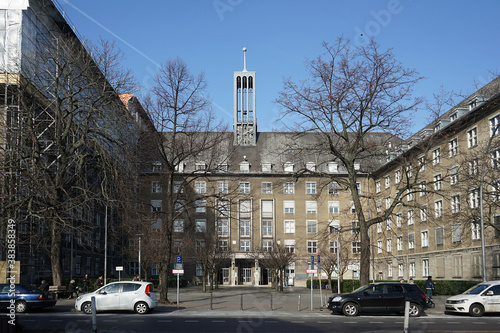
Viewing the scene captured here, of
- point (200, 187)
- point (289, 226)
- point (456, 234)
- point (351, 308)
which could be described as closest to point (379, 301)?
point (351, 308)

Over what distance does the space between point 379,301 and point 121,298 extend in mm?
11796

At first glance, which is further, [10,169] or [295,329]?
[10,169]

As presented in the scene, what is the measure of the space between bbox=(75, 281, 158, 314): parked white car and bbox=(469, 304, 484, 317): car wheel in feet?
48.3

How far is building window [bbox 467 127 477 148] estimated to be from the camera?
4519 centimetres

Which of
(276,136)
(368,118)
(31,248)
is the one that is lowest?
(31,248)

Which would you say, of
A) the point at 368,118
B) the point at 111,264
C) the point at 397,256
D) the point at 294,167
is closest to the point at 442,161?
the point at 397,256

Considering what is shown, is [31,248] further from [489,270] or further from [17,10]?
[489,270]

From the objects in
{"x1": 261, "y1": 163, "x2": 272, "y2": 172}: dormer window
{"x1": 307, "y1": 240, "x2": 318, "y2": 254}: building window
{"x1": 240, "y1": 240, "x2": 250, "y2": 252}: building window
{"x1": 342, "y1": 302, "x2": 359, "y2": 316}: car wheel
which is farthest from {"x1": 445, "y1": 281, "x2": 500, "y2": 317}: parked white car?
{"x1": 261, "y1": 163, "x2": 272, "y2": 172}: dormer window

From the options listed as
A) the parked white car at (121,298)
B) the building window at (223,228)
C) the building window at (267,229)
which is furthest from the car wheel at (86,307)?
the building window at (267,229)

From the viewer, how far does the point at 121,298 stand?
25.1 metres

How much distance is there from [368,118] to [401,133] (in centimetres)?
219

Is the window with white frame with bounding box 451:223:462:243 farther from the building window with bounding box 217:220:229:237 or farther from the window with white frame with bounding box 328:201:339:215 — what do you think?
the building window with bounding box 217:220:229:237

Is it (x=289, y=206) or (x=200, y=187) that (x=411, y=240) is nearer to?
(x=289, y=206)

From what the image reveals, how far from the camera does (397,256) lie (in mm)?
63281
